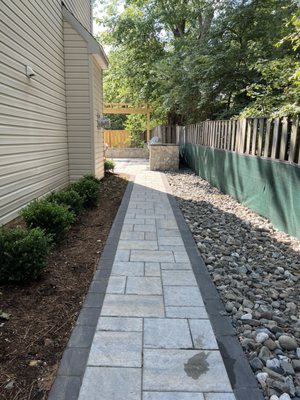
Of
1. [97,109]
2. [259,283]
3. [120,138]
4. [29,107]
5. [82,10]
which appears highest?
[82,10]

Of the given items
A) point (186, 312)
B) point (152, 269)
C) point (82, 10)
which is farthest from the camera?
point (82, 10)

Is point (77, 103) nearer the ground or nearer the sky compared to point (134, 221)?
nearer the sky

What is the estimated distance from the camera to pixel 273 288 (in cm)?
275

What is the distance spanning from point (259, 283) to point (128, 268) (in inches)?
48.1

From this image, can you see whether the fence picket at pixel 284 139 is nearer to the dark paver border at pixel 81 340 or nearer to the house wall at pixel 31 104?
the dark paver border at pixel 81 340

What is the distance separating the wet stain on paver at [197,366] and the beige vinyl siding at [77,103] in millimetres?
5835

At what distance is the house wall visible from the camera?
12.8 feet

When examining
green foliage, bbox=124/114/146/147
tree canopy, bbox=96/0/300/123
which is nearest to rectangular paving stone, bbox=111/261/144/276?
tree canopy, bbox=96/0/300/123

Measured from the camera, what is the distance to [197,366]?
1757mm

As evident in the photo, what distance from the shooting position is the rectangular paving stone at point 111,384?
1.55m

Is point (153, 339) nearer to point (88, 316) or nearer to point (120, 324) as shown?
point (120, 324)

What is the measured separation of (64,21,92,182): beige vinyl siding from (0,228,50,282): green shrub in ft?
15.4

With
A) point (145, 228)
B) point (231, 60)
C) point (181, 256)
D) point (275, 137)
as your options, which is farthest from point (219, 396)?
point (231, 60)

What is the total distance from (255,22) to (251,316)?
8.78 meters
